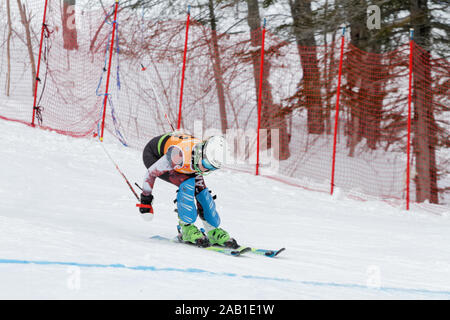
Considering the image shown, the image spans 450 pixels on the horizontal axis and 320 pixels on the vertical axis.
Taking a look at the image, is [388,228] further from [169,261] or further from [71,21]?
[71,21]

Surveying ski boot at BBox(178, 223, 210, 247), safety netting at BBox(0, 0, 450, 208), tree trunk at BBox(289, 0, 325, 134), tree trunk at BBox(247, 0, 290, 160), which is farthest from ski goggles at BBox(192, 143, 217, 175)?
tree trunk at BBox(289, 0, 325, 134)

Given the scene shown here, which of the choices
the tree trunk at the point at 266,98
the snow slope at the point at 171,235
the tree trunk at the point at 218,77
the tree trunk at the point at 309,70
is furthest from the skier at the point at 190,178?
the tree trunk at the point at 309,70

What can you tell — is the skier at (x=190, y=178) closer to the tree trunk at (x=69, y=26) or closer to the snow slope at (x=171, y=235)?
the snow slope at (x=171, y=235)

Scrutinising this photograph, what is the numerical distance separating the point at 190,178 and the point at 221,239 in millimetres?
547

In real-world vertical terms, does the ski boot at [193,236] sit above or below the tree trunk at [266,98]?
below

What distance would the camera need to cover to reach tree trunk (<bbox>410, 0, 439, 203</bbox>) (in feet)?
31.9

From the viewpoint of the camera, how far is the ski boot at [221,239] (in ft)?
13.0

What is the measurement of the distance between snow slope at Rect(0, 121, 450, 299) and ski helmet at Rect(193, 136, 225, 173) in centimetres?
66

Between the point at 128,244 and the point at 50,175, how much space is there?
3.55 meters

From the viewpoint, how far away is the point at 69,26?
1108cm

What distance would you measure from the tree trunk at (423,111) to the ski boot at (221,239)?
6816 millimetres

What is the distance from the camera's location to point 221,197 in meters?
6.96

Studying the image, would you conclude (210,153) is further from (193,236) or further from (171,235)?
(171,235)

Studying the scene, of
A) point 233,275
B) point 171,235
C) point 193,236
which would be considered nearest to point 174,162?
point 193,236
